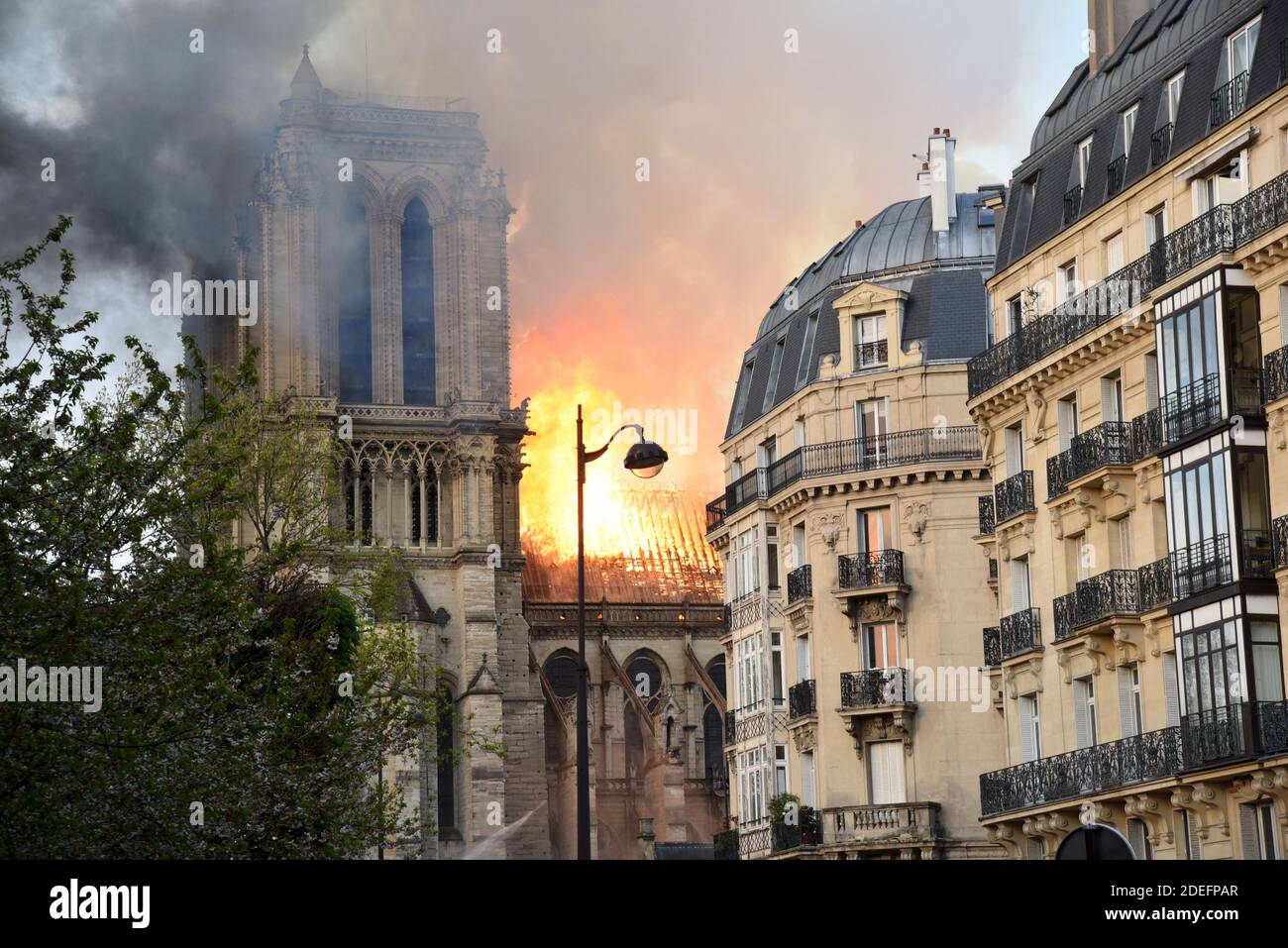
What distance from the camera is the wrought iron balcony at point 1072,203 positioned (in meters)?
41.3

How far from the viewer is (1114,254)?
39750 millimetres

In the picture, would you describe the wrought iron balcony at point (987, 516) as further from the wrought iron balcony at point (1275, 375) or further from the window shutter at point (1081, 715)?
the wrought iron balcony at point (1275, 375)

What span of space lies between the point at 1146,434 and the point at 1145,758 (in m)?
5.14

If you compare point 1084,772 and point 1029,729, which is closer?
point 1084,772

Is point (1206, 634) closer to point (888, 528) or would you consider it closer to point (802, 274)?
point (888, 528)

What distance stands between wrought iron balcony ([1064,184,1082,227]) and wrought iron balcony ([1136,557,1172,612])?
7.09 meters

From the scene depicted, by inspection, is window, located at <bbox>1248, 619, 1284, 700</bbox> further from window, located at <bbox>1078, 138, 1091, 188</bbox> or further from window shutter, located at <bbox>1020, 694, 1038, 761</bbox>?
window, located at <bbox>1078, 138, 1091, 188</bbox>

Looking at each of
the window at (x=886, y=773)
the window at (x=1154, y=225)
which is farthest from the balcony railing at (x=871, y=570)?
the window at (x=1154, y=225)

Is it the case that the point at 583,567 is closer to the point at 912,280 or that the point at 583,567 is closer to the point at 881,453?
the point at 881,453

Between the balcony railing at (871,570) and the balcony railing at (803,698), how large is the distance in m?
2.59

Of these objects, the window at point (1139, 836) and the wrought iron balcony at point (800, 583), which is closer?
the window at point (1139, 836)

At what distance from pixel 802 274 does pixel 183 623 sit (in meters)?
34.8

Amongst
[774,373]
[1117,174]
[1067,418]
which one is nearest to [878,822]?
[774,373]
